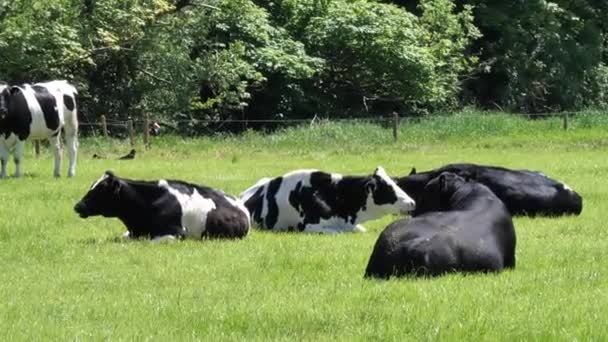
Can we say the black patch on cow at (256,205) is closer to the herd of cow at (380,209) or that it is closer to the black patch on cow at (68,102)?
the herd of cow at (380,209)

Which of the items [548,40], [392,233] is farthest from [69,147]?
[548,40]

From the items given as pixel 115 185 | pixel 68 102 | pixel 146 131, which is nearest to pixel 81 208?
pixel 115 185

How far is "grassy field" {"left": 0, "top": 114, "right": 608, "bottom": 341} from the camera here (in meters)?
8.33

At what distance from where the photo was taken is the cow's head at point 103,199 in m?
14.5

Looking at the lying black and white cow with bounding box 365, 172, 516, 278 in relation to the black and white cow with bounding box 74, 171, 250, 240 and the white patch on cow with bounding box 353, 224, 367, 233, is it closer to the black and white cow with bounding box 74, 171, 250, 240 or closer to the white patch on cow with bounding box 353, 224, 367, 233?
the black and white cow with bounding box 74, 171, 250, 240

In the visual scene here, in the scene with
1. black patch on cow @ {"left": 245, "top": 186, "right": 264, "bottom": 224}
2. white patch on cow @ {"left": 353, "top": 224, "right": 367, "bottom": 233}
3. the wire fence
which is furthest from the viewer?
the wire fence

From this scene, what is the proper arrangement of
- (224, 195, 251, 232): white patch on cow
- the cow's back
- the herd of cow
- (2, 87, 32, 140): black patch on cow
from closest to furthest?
the cow's back, the herd of cow, (224, 195, 251, 232): white patch on cow, (2, 87, 32, 140): black patch on cow

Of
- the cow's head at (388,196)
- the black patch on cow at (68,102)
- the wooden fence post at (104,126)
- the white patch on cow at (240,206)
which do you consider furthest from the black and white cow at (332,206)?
the wooden fence post at (104,126)

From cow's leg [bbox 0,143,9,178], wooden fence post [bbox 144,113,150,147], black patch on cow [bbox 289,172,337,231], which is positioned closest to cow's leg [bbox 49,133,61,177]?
cow's leg [bbox 0,143,9,178]

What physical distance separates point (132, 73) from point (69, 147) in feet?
52.0

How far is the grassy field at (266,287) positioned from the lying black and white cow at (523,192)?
16.9 inches

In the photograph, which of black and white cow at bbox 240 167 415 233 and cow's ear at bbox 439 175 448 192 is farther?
black and white cow at bbox 240 167 415 233

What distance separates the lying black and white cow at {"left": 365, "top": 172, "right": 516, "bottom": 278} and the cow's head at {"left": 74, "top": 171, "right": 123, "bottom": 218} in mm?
4619

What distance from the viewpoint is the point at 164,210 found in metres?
14.2
